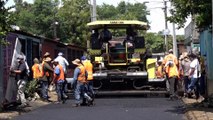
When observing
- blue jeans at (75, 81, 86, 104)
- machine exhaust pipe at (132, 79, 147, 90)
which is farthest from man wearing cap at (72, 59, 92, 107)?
machine exhaust pipe at (132, 79, 147, 90)

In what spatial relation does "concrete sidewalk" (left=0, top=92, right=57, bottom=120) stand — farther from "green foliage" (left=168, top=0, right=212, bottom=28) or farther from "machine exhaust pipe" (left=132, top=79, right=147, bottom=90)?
"green foliage" (left=168, top=0, right=212, bottom=28)

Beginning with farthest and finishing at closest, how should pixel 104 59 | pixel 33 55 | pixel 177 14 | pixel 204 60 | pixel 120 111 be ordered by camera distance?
1. pixel 33 55
2. pixel 104 59
3. pixel 204 60
4. pixel 120 111
5. pixel 177 14

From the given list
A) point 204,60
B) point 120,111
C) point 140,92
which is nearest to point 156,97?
point 140,92

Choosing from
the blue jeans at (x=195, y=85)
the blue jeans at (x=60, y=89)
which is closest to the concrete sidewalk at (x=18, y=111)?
the blue jeans at (x=60, y=89)

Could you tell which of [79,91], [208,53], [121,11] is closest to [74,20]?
[208,53]

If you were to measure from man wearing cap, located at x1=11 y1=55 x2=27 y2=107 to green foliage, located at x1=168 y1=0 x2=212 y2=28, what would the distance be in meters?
5.24

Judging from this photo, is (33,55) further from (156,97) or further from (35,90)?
(156,97)

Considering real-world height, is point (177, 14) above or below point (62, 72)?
above

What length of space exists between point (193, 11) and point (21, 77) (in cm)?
620

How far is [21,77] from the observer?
17047 millimetres

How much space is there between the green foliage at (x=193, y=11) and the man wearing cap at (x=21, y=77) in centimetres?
524

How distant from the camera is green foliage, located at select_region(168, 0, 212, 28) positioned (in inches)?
531

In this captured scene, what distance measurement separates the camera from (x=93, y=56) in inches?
902

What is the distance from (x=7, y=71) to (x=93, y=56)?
6913 mm
